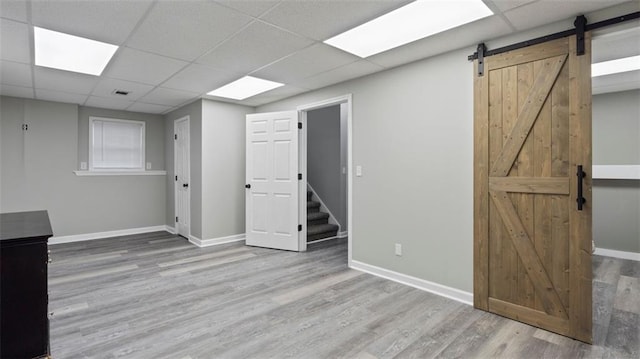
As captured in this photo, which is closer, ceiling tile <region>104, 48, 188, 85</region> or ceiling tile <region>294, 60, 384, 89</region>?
ceiling tile <region>104, 48, 188, 85</region>

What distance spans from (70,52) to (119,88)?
1283mm

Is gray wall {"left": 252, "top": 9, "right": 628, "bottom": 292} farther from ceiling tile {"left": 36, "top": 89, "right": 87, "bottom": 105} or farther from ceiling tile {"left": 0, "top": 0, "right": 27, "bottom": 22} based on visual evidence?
ceiling tile {"left": 36, "top": 89, "right": 87, "bottom": 105}

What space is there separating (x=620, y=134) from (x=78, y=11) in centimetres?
623

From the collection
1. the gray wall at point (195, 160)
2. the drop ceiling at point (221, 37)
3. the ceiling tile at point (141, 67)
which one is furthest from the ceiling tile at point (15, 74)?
the gray wall at point (195, 160)

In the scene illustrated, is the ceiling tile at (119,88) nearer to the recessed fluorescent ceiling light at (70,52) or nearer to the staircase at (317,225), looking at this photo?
the recessed fluorescent ceiling light at (70,52)

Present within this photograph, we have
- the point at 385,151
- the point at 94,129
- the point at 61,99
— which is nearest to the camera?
the point at 385,151

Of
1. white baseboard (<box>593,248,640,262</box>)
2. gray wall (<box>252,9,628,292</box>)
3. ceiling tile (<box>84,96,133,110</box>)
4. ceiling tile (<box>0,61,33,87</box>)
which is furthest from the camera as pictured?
ceiling tile (<box>84,96,133,110</box>)

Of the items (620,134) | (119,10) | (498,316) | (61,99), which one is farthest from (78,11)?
(620,134)

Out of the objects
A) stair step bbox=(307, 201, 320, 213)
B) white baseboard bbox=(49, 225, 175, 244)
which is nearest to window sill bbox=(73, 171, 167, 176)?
white baseboard bbox=(49, 225, 175, 244)

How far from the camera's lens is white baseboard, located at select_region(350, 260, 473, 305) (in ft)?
9.19

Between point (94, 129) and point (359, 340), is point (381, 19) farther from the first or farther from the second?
point (94, 129)

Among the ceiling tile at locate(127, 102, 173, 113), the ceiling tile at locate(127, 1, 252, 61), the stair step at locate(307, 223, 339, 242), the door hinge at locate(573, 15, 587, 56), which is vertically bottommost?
the stair step at locate(307, 223, 339, 242)

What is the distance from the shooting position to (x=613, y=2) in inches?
79.0

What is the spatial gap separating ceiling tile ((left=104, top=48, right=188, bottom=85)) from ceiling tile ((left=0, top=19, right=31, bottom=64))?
2.14 feet
